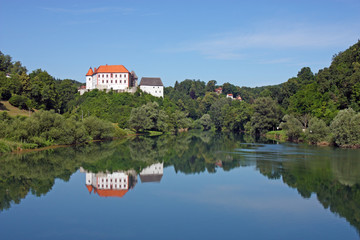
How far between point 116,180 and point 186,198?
715cm

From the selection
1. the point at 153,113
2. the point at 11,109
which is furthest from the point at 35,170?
the point at 153,113

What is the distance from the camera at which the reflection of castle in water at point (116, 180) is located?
885 inches

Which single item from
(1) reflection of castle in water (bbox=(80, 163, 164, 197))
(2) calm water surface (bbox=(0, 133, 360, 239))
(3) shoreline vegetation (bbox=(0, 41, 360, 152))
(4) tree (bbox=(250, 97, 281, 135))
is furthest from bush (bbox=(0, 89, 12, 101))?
(4) tree (bbox=(250, 97, 281, 135))

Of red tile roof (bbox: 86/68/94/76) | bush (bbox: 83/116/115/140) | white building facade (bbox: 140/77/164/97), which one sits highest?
red tile roof (bbox: 86/68/94/76)

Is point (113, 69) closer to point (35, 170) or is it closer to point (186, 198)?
point (35, 170)

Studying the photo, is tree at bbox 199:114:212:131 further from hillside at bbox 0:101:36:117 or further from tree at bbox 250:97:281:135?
hillside at bbox 0:101:36:117

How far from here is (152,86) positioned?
340 ft

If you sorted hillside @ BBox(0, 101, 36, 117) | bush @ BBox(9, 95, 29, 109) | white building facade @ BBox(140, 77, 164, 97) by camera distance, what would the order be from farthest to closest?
white building facade @ BBox(140, 77, 164, 97) → bush @ BBox(9, 95, 29, 109) → hillside @ BBox(0, 101, 36, 117)

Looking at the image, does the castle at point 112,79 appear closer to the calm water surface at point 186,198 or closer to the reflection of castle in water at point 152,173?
the calm water surface at point 186,198

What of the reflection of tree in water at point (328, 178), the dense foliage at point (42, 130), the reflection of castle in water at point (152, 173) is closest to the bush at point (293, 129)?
the reflection of tree in water at point (328, 178)

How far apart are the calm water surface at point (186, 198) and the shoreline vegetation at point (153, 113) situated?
7.74m

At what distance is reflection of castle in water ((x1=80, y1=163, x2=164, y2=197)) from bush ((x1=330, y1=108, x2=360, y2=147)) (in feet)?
79.0

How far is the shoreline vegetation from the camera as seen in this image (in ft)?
141

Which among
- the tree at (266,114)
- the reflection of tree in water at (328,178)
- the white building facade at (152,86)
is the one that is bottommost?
the reflection of tree in water at (328,178)
